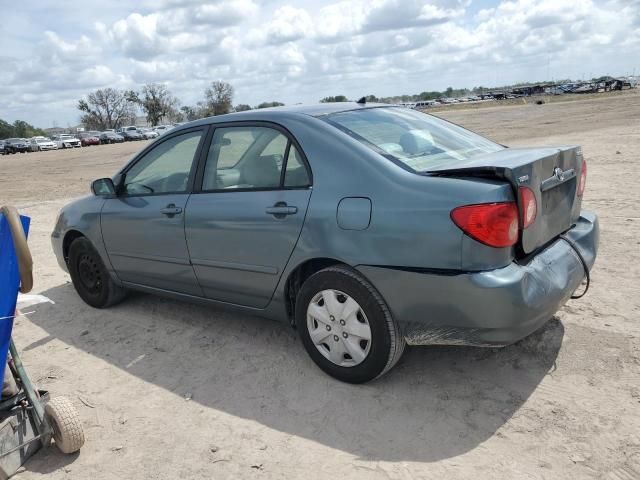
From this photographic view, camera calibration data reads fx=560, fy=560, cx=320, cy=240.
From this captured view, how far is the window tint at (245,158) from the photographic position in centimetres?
364

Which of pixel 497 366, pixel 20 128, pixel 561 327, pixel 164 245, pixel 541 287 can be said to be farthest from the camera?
pixel 20 128

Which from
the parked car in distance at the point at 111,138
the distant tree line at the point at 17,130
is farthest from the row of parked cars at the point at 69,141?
the distant tree line at the point at 17,130

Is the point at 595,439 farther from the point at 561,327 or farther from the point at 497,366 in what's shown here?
the point at 561,327

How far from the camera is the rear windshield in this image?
3.34 m

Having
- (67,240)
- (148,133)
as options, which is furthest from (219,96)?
(67,240)

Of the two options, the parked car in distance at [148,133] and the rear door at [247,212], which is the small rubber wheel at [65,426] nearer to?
the rear door at [247,212]

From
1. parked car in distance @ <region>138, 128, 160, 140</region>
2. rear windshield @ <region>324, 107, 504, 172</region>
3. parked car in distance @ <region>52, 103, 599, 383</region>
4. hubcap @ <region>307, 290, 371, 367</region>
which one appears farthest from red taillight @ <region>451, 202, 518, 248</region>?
parked car in distance @ <region>138, 128, 160, 140</region>

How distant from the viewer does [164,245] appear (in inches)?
167

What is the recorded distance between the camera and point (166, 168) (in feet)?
14.4

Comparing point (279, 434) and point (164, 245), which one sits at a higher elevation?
point (164, 245)

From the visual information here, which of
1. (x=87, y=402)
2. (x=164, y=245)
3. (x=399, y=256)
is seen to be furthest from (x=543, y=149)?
(x=87, y=402)

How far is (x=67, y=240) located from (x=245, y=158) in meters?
2.36

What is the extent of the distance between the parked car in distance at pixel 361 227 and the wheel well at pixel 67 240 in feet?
2.69

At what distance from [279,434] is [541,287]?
1593 millimetres
